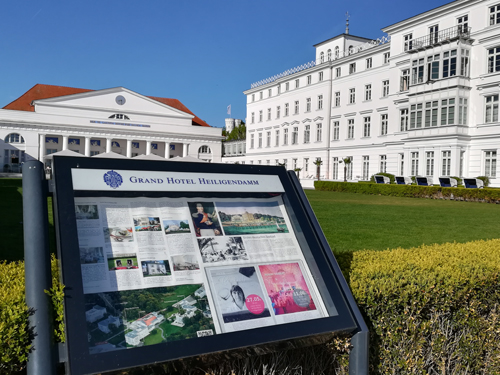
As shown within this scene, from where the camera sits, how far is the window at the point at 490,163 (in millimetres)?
27500

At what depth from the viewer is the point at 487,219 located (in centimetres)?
1281

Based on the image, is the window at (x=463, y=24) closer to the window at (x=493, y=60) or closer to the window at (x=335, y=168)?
the window at (x=493, y=60)

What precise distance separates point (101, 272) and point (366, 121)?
130ft

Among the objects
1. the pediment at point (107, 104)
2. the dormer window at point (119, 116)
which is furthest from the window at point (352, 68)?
the dormer window at point (119, 116)

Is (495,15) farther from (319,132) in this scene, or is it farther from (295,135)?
(295,135)

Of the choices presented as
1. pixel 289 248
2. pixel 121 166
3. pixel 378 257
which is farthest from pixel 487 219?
pixel 121 166

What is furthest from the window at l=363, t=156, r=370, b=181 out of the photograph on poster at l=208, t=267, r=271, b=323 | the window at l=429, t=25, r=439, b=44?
the photograph on poster at l=208, t=267, r=271, b=323

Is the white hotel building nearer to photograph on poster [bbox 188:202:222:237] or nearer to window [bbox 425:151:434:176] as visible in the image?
window [bbox 425:151:434:176]

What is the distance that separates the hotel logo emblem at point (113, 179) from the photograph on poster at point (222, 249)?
1.84 ft

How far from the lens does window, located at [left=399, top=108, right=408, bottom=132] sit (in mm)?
34312

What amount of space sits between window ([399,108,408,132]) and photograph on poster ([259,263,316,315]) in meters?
34.3

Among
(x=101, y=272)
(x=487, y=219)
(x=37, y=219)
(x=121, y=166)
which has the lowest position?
(x=487, y=219)

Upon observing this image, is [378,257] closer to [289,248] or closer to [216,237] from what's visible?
[289,248]

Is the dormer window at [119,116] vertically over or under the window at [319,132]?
over
